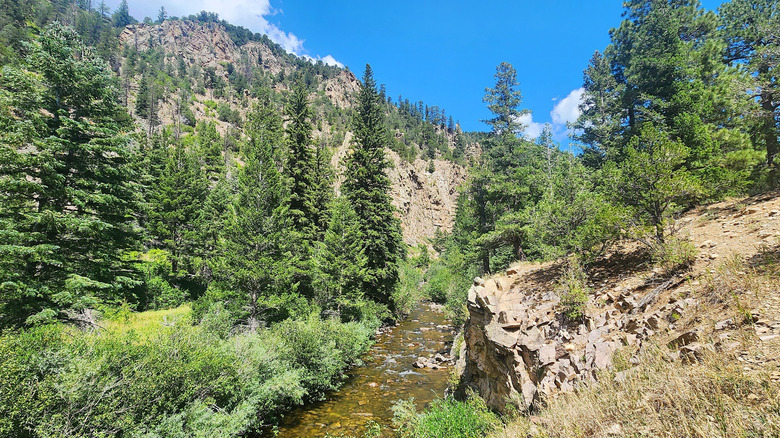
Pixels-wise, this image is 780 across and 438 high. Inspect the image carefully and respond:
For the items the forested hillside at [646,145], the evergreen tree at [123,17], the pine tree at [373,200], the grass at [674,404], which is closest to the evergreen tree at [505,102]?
the forested hillside at [646,145]

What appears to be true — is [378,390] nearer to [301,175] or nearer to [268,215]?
[268,215]

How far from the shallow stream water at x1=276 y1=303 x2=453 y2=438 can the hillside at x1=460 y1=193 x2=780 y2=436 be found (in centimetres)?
374

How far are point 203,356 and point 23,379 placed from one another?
337cm

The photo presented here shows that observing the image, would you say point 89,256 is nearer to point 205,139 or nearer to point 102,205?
point 102,205

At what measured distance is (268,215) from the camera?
59.9ft

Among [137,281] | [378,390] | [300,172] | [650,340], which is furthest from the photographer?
[300,172]

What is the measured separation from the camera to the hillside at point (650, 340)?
11.3 ft

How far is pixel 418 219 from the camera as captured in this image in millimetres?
89500

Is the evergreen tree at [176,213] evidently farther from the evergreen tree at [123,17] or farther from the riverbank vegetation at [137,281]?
the evergreen tree at [123,17]

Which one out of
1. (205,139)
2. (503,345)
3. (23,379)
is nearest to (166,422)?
(23,379)

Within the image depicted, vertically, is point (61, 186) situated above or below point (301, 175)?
below

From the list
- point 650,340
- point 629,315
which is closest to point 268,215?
point 629,315

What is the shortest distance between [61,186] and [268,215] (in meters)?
8.62

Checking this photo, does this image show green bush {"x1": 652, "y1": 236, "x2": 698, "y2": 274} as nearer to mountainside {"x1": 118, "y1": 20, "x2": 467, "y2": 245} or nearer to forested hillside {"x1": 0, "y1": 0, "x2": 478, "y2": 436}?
forested hillside {"x1": 0, "y1": 0, "x2": 478, "y2": 436}
